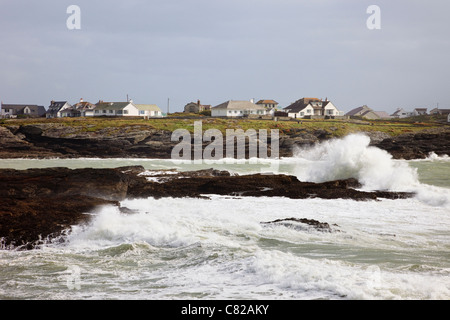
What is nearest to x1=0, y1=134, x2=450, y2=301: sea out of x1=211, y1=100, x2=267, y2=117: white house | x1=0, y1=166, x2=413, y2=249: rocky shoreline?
x1=0, y1=166, x2=413, y2=249: rocky shoreline

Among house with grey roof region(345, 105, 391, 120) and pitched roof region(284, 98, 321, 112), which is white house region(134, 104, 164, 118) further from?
house with grey roof region(345, 105, 391, 120)

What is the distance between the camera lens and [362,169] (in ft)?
105

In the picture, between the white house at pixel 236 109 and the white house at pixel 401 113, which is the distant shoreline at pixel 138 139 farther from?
the white house at pixel 401 113

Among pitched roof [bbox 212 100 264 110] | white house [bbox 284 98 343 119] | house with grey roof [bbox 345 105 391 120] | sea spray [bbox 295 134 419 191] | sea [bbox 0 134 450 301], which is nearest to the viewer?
sea [bbox 0 134 450 301]

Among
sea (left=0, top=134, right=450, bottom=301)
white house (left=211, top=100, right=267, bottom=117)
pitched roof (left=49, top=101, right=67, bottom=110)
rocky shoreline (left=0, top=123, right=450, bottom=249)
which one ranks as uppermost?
pitched roof (left=49, top=101, right=67, bottom=110)

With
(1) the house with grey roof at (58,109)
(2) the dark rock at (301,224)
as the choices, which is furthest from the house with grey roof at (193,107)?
(2) the dark rock at (301,224)

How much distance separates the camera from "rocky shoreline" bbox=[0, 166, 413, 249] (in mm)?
15336

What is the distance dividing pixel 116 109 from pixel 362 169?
7805cm

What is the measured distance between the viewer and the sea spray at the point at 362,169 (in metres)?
29.0

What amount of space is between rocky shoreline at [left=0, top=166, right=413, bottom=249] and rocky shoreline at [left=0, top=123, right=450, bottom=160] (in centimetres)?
3138

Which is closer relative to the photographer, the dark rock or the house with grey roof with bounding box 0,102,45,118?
the dark rock

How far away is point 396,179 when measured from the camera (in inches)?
1139
